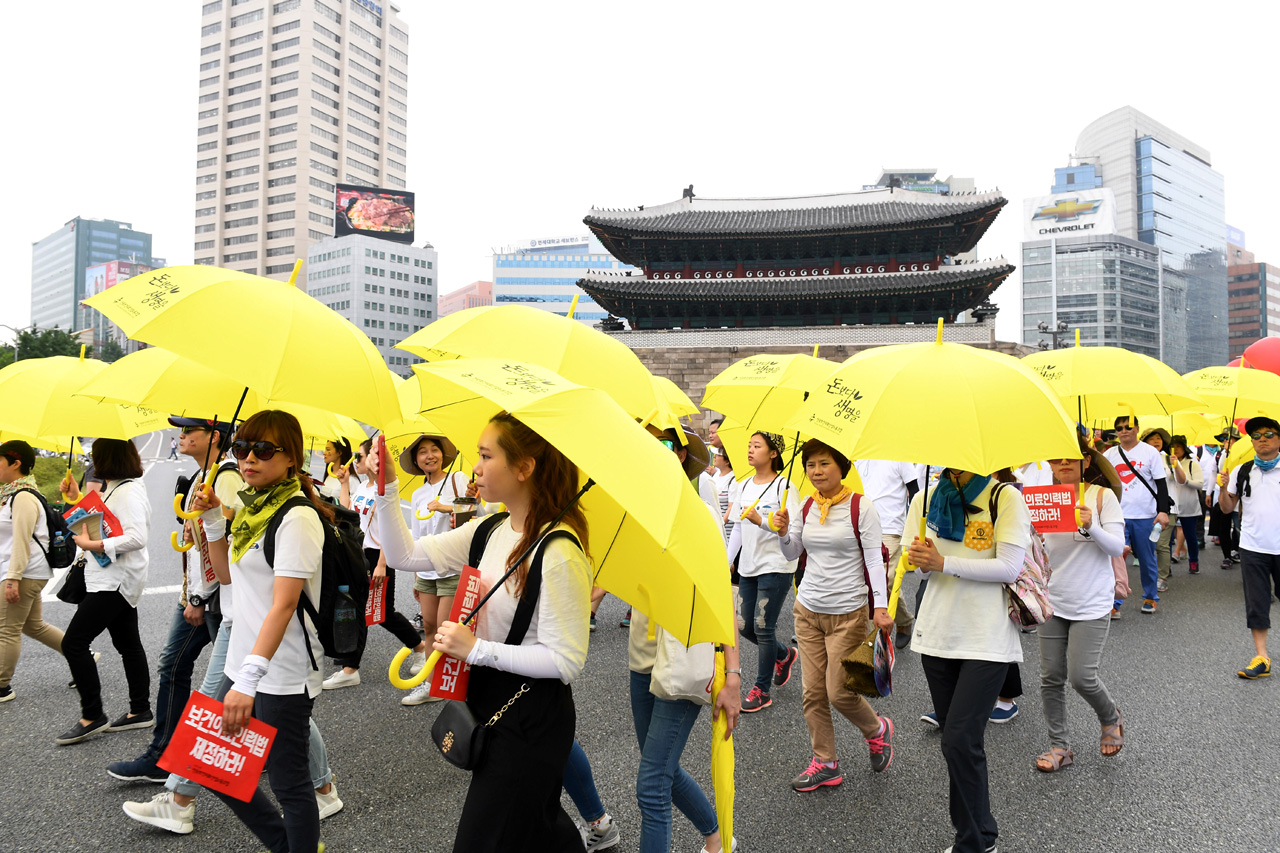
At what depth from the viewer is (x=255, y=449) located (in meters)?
2.64

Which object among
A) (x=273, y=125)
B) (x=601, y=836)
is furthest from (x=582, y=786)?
(x=273, y=125)

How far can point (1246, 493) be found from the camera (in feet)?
18.6

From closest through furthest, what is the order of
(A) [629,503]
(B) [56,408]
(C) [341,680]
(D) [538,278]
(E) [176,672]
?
1. (A) [629,503]
2. (E) [176,672]
3. (B) [56,408]
4. (C) [341,680]
5. (D) [538,278]

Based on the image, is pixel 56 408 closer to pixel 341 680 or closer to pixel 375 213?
pixel 341 680

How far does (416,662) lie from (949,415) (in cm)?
470

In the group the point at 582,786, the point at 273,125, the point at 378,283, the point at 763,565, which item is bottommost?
the point at 582,786

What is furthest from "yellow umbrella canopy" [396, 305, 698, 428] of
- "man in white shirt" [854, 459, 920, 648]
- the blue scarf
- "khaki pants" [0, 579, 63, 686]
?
"man in white shirt" [854, 459, 920, 648]

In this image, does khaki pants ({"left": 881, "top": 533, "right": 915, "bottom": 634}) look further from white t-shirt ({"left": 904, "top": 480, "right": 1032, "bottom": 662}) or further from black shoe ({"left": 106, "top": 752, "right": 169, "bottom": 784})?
black shoe ({"left": 106, "top": 752, "right": 169, "bottom": 784})

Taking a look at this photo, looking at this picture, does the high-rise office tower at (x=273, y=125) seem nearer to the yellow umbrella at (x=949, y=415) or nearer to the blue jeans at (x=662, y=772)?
the yellow umbrella at (x=949, y=415)

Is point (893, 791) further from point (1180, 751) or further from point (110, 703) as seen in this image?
point (110, 703)

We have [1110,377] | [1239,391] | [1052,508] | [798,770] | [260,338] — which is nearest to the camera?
[260,338]

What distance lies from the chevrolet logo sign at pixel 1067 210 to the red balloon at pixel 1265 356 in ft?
328

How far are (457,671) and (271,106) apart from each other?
3888 inches

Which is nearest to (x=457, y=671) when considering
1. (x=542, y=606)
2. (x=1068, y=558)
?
(x=542, y=606)
